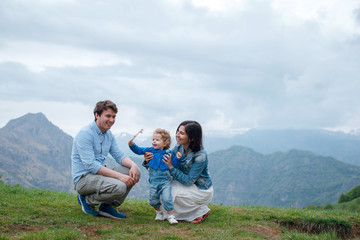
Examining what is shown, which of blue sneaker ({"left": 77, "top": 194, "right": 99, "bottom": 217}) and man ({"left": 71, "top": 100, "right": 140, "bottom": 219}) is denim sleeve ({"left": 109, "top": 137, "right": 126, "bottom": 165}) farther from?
blue sneaker ({"left": 77, "top": 194, "right": 99, "bottom": 217})

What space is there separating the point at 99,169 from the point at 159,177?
4.90 ft

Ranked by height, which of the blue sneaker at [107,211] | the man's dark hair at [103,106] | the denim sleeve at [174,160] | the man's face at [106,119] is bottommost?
the blue sneaker at [107,211]

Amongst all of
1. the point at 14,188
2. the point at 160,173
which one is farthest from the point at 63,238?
the point at 14,188

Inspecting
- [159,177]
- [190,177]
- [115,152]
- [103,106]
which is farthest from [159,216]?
[103,106]

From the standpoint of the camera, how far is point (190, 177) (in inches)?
336

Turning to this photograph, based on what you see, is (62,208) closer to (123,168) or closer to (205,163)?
(123,168)

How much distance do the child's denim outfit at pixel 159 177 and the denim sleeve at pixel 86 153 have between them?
98cm

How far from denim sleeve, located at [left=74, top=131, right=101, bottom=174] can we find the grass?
1.34m

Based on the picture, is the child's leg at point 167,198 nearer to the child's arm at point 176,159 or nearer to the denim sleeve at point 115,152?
the child's arm at point 176,159

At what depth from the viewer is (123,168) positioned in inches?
344

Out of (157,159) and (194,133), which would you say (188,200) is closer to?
(157,159)

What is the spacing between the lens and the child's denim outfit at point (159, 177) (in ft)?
27.0

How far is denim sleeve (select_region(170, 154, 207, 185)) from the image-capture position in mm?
8461

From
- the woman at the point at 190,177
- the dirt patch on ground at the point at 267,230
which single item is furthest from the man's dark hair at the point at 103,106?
the dirt patch on ground at the point at 267,230
